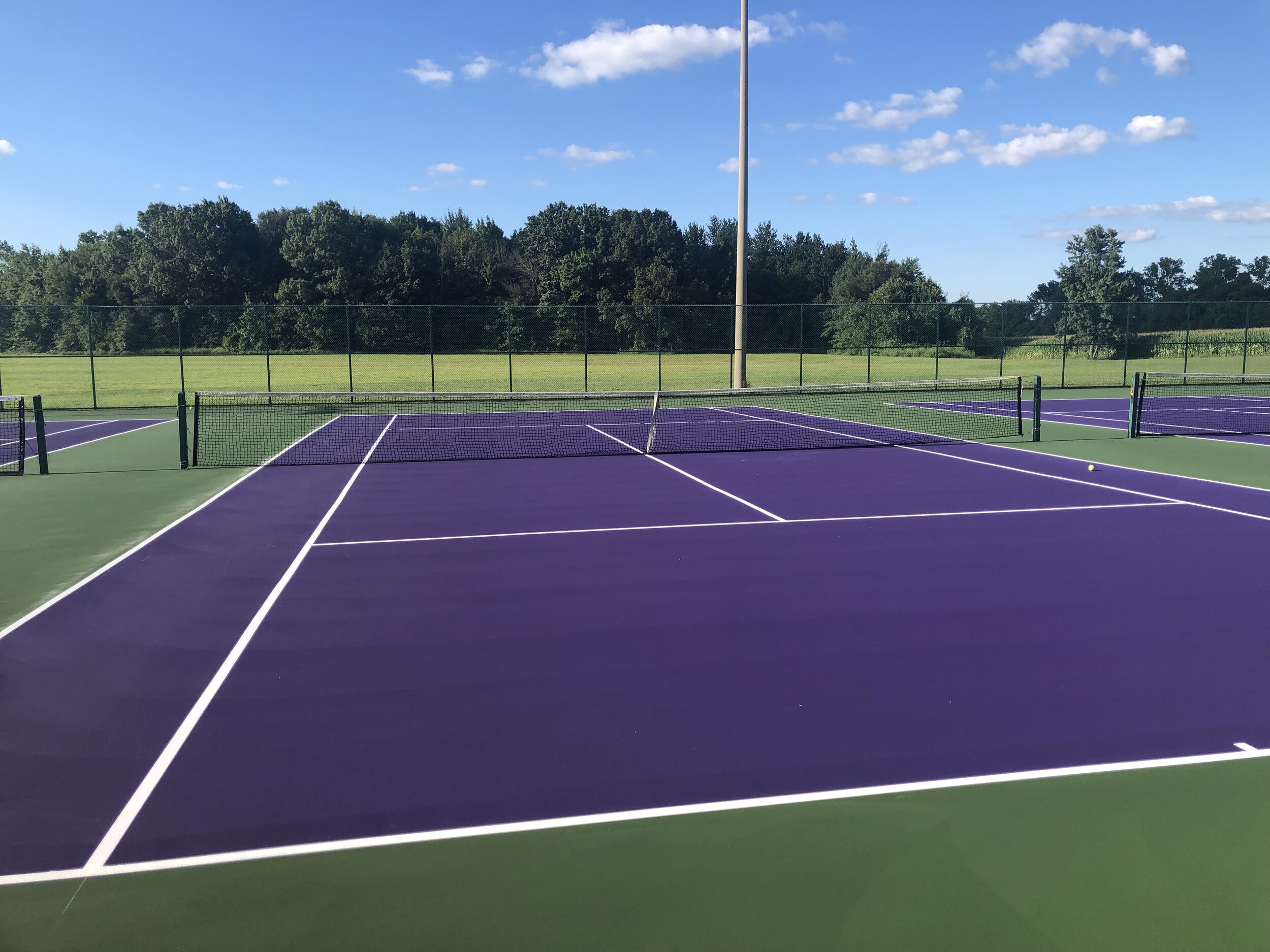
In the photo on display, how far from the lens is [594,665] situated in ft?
18.3

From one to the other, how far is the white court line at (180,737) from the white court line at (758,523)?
0.88 m

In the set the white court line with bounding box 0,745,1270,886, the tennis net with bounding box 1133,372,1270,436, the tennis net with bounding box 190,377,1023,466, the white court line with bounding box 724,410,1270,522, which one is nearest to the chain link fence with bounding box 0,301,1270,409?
the tennis net with bounding box 1133,372,1270,436

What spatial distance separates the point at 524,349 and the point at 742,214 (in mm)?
10386

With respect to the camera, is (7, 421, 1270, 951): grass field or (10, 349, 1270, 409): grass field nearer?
(7, 421, 1270, 951): grass field

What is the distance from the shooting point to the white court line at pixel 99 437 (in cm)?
1605

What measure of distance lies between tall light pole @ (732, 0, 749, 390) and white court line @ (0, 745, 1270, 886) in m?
21.3

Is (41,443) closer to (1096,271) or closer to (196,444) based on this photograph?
(196,444)

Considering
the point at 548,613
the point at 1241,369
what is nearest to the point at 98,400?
the point at 548,613

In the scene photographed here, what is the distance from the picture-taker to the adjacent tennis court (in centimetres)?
397

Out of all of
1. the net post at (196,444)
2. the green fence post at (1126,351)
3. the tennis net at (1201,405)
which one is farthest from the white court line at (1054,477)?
the green fence post at (1126,351)

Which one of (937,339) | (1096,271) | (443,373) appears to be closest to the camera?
(937,339)

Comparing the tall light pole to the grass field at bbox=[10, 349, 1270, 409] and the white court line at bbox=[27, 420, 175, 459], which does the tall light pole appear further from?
the white court line at bbox=[27, 420, 175, 459]

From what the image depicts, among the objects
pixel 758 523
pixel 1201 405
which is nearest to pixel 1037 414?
pixel 758 523

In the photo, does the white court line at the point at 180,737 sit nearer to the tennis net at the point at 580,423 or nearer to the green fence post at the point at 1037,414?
the tennis net at the point at 580,423
